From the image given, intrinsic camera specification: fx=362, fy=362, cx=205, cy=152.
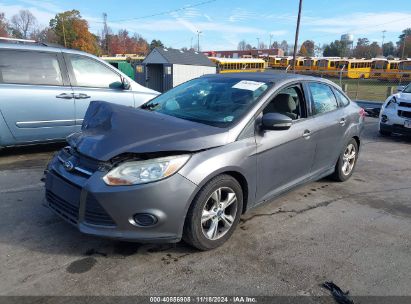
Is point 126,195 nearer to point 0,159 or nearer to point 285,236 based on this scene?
point 285,236

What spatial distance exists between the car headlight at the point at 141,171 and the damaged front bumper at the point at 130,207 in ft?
0.13

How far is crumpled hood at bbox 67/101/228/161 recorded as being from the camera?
2.84 meters


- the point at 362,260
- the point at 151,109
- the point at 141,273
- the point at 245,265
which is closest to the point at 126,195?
the point at 141,273

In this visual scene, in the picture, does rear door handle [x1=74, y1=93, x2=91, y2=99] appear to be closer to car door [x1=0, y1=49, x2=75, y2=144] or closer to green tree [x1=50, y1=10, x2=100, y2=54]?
car door [x1=0, y1=49, x2=75, y2=144]

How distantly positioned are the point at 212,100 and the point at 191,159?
3.79ft

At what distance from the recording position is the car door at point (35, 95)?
211 inches

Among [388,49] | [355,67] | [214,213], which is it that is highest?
[388,49]

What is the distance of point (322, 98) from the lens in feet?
15.0

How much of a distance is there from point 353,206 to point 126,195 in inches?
115

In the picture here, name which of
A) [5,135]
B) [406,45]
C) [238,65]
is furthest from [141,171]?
[406,45]

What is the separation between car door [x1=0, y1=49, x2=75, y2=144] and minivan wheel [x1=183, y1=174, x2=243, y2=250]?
3694mm

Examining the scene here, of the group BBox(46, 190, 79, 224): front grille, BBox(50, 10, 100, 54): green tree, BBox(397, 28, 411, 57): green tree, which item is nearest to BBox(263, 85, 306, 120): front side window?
BBox(46, 190, 79, 224): front grille

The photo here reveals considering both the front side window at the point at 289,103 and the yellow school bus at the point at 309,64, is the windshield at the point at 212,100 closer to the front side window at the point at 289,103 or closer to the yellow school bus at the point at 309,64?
the front side window at the point at 289,103

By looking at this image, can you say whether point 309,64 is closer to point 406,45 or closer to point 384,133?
point 384,133
